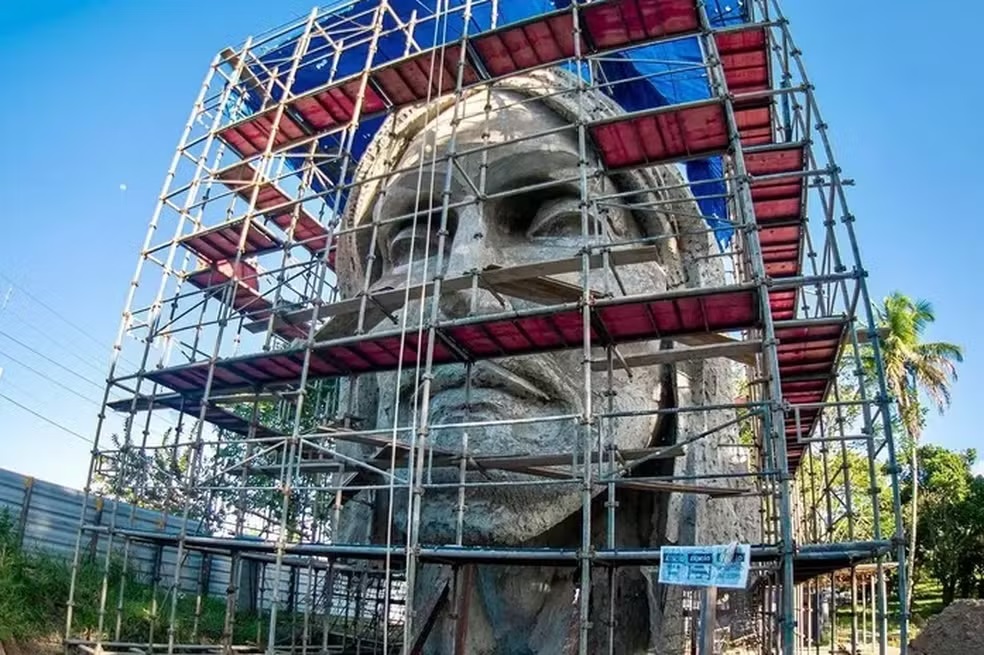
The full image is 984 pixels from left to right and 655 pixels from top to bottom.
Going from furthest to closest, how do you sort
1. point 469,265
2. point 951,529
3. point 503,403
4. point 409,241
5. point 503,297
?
point 951,529, point 409,241, point 503,297, point 469,265, point 503,403

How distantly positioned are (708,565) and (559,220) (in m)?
5.94

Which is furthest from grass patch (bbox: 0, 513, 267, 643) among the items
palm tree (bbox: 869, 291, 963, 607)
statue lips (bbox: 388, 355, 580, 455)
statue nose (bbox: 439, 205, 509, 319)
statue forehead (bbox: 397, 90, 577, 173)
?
palm tree (bbox: 869, 291, 963, 607)

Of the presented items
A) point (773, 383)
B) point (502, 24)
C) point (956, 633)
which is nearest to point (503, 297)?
point (773, 383)

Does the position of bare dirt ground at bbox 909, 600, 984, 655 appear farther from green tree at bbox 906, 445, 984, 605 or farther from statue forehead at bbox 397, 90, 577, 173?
green tree at bbox 906, 445, 984, 605

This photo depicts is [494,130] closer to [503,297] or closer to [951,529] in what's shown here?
[503,297]

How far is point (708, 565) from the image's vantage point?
6.95 m

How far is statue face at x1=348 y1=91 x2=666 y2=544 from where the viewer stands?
9.84 m

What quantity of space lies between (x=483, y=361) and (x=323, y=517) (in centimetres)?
862

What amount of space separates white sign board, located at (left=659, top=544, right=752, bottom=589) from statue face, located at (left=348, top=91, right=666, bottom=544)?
5.87ft

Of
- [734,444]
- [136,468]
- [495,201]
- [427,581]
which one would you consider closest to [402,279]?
[495,201]

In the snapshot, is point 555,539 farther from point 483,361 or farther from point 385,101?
point 385,101

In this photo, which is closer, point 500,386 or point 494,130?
point 500,386

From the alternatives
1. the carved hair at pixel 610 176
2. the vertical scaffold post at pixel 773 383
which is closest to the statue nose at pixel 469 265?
the carved hair at pixel 610 176

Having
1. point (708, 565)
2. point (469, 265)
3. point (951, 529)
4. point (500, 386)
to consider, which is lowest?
point (708, 565)
